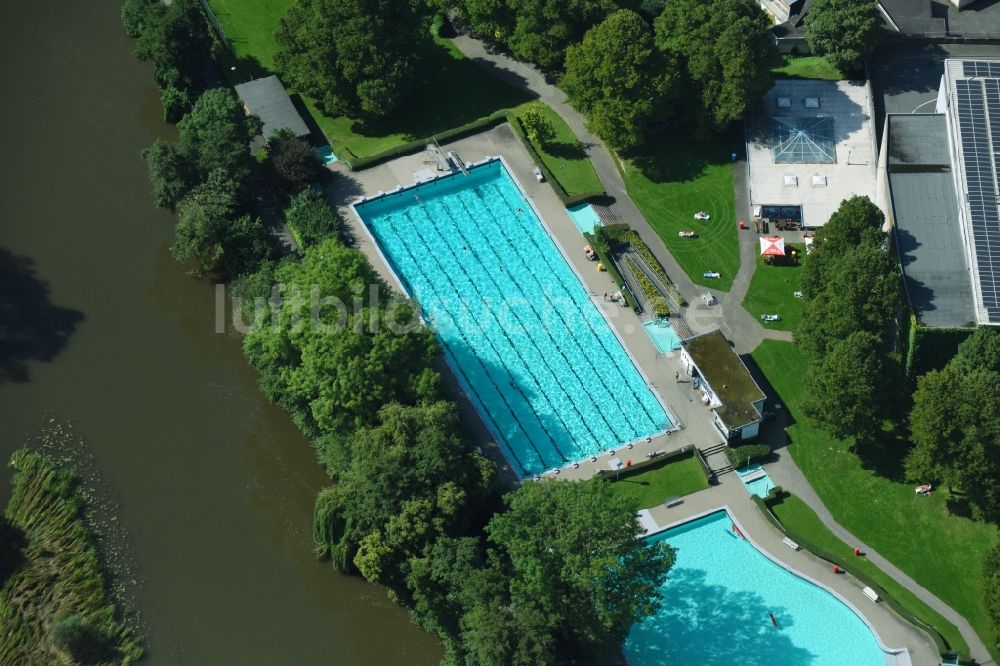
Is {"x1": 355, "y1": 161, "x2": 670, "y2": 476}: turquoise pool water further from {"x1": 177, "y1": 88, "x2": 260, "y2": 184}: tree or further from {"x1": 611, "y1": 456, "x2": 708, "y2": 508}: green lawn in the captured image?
{"x1": 177, "y1": 88, "x2": 260, "y2": 184}: tree

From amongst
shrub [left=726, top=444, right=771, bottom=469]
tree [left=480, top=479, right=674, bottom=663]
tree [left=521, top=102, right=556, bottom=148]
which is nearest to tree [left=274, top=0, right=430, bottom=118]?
tree [left=521, top=102, right=556, bottom=148]

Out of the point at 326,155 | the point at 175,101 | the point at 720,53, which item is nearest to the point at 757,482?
the point at 720,53

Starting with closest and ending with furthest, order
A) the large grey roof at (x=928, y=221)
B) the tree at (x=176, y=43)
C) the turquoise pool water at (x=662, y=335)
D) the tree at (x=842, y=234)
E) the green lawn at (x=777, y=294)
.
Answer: the large grey roof at (x=928, y=221) → the tree at (x=842, y=234) → the turquoise pool water at (x=662, y=335) → the green lawn at (x=777, y=294) → the tree at (x=176, y=43)

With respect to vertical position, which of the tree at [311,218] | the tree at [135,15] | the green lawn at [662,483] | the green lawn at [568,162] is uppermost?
the tree at [135,15]

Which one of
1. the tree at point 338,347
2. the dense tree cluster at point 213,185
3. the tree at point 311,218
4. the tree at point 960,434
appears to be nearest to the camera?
the tree at point 960,434

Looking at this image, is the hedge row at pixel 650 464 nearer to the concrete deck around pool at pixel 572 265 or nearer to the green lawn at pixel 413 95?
the concrete deck around pool at pixel 572 265

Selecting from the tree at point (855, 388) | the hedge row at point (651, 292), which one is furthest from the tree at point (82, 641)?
the tree at point (855, 388)

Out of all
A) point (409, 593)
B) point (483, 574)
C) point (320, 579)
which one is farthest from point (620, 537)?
point (320, 579)

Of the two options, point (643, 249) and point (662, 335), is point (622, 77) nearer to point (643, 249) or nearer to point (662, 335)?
point (643, 249)
